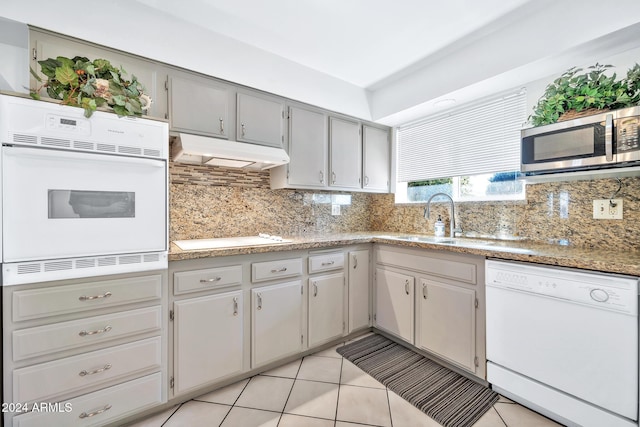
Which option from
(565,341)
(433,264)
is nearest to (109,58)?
(433,264)

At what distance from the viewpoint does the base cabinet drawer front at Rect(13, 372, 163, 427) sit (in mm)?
1303

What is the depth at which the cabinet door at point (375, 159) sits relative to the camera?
306 cm

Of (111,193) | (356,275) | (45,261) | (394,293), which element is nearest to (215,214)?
(111,193)

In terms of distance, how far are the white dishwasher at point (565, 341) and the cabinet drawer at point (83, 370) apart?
2071 millimetres

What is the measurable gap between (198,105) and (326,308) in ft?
6.10

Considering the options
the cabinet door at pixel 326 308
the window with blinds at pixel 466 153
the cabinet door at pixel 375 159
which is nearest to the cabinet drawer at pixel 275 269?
the cabinet door at pixel 326 308

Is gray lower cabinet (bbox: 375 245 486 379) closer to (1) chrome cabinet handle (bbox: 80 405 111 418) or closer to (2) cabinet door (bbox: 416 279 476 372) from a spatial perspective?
(2) cabinet door (bbox: 416 279 476 372)

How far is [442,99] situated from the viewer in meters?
2.48

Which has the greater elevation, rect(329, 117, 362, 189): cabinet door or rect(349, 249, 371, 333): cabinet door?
rect(329, 117, 362, 189): cabinet door

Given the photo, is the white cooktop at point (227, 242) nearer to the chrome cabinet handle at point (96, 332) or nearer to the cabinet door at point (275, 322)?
the cabinet door at point (275, 322)

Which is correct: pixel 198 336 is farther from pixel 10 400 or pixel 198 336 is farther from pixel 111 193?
pixel 111 193

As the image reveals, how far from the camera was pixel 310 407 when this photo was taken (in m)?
1.69

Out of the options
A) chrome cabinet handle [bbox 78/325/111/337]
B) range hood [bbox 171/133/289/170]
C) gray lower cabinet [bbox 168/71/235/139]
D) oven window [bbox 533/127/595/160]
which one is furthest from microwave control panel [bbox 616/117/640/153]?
chrome cabinet handle [bbox 78/325/111/337]

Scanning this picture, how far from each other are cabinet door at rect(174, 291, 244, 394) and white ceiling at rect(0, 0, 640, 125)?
1.64m
